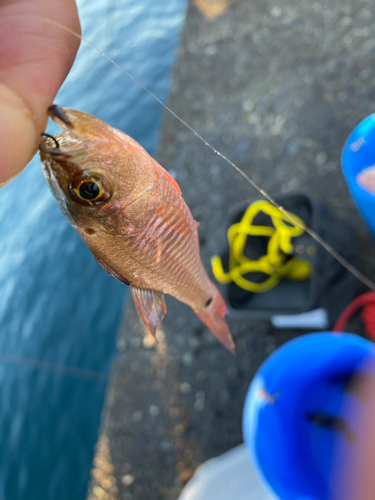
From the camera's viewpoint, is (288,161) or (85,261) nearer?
(288,161)

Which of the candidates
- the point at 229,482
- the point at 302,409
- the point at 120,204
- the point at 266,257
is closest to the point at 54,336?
the point at 229,482

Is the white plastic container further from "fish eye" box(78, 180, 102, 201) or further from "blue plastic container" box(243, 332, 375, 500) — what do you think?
"fish eye" box(78, 180, 102, 201)

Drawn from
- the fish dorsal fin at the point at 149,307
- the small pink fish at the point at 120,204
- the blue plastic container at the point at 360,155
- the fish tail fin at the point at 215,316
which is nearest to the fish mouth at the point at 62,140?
the small pink fish at the point at 120,204

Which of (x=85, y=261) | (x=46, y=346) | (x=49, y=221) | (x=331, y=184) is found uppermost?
(x=49, y=221)

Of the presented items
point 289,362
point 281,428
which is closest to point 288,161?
point 289,362

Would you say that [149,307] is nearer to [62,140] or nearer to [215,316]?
[215,316]

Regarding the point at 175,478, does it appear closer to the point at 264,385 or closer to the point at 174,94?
the point at 264,385
